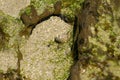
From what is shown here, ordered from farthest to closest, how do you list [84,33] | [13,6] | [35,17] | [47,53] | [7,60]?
[13,6], [35,17], [47,53], [7,60], [84,33]

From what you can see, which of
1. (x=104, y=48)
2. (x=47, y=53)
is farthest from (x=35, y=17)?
(x=104, y=48)

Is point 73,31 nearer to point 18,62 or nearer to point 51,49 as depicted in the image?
point 51,49

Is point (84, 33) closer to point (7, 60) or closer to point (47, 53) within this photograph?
point (47, 53)

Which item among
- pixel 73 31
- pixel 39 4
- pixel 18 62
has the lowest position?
pixel 18 62

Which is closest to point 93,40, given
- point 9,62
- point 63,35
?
point 63,35

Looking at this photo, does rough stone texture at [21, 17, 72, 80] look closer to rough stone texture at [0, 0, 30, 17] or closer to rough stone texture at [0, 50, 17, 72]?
rough stone texture at [0, 50, 17, 72]
